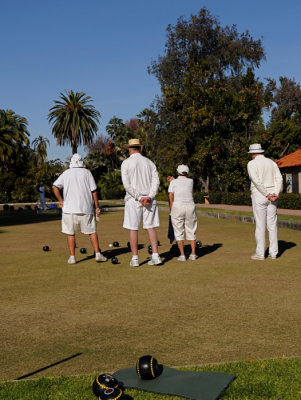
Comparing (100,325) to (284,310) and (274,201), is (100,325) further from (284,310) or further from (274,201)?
(274,201)

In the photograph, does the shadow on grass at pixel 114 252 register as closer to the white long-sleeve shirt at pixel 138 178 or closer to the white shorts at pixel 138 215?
the white shorts at pixel 138 215

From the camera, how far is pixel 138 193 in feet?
27.2

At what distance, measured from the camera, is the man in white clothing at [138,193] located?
27.2ft

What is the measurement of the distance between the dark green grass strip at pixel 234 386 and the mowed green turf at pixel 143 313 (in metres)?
0.31

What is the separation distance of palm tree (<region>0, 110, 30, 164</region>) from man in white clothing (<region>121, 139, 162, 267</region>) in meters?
37.6

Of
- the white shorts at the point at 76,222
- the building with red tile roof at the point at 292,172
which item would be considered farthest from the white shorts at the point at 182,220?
the building with red tile roof at the point at 292,172

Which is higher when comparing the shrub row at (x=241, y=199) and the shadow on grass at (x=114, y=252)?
the shrub row at (x=241, y=199)

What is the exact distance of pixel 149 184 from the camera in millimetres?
8422

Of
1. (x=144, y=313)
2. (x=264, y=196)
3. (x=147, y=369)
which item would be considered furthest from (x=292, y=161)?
(x=147, y=369)

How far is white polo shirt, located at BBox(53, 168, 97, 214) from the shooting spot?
8789mm

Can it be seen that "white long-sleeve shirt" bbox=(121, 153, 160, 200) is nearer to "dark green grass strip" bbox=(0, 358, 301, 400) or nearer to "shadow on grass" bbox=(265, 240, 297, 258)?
"shadow on grass" bbox=(265, 240, 297, 258)

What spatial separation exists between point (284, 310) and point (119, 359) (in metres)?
2.15

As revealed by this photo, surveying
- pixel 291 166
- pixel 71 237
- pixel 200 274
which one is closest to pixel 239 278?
pixel 200 274

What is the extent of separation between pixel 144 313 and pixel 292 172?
111 feet
